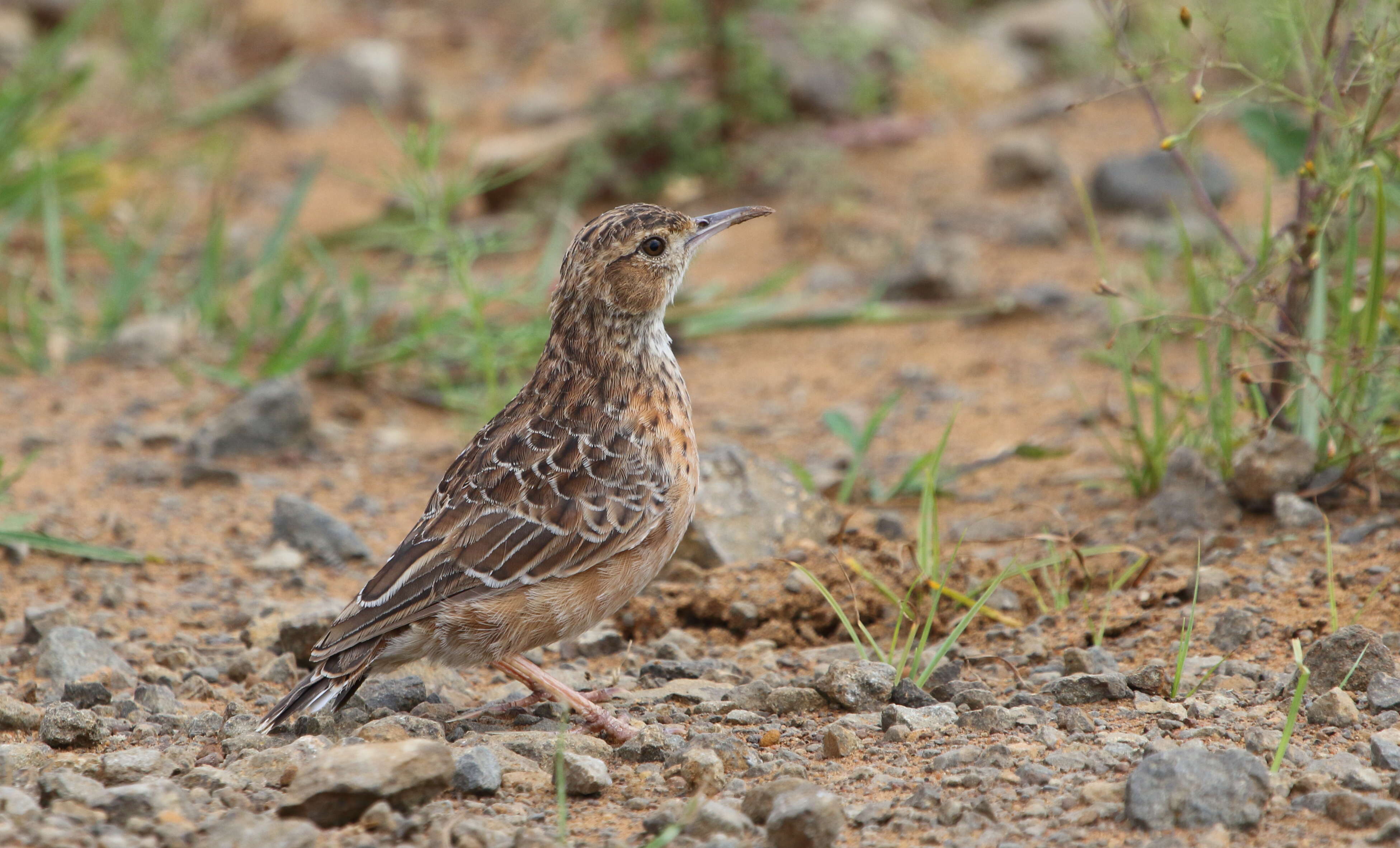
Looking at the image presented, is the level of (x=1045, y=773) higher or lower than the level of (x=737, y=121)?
lower

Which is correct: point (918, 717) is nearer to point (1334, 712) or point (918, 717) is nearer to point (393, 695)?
point (1334, 712)

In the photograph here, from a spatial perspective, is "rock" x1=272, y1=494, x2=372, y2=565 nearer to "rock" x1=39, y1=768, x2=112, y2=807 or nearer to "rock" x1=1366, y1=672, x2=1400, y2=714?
"rock" x1=39, y1=768, x2=112, y2=807

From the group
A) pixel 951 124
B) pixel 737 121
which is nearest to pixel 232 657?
pixel 737 121

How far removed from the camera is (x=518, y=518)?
183 inches

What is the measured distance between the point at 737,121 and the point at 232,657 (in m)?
6.90

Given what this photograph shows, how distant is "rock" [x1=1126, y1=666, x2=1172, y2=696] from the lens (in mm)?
4328

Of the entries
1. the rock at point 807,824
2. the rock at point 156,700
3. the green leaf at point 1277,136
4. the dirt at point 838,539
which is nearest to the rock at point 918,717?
the dirt at point 838,539

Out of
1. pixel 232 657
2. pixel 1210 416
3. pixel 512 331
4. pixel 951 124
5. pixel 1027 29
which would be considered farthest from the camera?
pixel 1027 29

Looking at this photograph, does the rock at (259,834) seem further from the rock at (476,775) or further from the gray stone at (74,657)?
the gray stone at (74,657)

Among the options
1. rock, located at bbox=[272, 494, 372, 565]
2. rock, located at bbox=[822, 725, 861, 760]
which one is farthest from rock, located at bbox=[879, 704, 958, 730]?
rock, located at bbox=[272, 494, 372, 565]

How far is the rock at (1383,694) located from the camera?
13.2ft

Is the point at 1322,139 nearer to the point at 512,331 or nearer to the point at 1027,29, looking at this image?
the point at 512,331

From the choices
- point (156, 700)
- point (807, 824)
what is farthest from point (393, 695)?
point (807, 824)

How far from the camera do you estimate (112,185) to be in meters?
9.96
